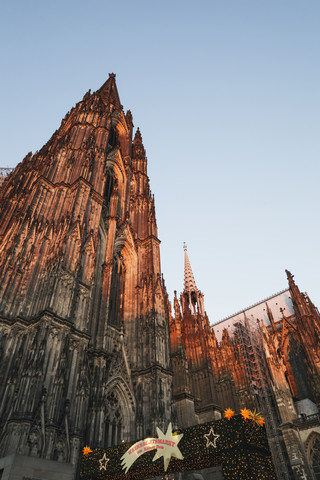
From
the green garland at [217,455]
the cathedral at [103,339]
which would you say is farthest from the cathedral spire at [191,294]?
the green garland at [217,455]

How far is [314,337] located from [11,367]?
26.8 metres

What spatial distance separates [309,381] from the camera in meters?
29.3

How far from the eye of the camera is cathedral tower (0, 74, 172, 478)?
1286cm

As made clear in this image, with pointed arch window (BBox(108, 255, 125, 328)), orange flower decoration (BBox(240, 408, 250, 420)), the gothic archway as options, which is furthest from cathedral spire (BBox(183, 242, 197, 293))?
orange flower decoration (BBox(240, 408, 250, 420))

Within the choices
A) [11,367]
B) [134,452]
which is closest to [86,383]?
[11,367]

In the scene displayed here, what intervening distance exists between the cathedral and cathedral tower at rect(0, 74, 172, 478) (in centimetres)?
6

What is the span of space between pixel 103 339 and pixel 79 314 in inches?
96.8

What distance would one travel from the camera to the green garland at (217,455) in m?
9.02

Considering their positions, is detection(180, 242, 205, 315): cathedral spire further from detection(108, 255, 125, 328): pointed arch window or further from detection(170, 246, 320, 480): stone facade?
detection(108, 255, 125, 328): pointed arch window

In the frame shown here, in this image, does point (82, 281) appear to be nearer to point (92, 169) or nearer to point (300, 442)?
point (92, 169)

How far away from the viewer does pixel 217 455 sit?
9.75 metres

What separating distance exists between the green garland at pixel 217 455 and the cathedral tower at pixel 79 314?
1.98 metres

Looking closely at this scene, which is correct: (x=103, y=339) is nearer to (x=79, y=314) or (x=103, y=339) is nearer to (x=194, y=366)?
(x=79, y=314)

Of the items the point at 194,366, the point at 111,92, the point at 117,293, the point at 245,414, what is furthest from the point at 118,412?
the point at 111,92
